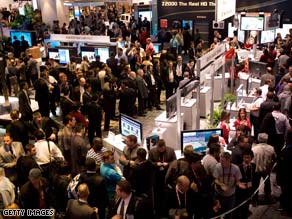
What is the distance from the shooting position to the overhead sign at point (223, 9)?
841 centimetres

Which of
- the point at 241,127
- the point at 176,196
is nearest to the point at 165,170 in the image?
the point at 176,196

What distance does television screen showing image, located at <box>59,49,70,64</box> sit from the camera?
1334 cm

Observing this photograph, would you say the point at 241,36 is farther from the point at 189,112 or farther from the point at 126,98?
the point at 189,112

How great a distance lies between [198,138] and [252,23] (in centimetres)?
754

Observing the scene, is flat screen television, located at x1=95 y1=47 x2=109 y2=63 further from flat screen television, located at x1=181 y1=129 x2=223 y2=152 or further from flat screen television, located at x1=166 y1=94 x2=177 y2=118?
flat screen television, located at x1=181 y1=129 x2=223 y2=152

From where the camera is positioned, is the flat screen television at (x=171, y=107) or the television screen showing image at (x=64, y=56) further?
the television screen showing image at (x=64, y=56)

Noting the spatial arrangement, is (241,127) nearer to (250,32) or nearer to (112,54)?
(112,54)

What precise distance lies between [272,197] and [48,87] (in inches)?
214

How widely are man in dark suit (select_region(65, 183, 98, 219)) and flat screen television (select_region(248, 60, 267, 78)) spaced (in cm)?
673

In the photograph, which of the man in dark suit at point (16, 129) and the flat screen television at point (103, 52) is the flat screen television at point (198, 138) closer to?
the man in dark suit at point (16, 129)

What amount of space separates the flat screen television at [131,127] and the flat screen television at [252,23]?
7.37 metres

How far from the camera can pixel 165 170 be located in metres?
5.71

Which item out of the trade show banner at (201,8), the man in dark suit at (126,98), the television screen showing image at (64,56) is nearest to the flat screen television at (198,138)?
the man in dark suit at (126,98)

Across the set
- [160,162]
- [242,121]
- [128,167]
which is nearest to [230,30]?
[242,121]
